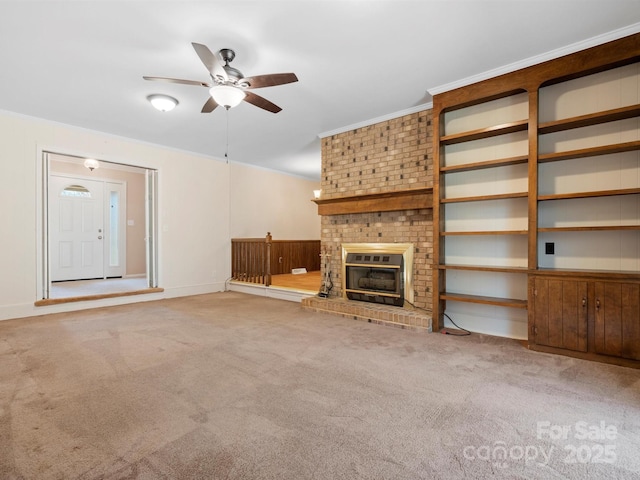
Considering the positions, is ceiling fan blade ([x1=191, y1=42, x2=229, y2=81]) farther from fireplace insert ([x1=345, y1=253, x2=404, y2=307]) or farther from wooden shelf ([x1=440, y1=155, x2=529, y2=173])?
fireplace insert ([x1=345, y1=253, x2=404, y2=307])

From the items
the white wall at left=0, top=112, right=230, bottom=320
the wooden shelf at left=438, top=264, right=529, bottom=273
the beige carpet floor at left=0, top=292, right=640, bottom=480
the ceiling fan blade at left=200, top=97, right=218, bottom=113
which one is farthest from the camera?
the white wall at left=0, top=112, right=230, bottom=320

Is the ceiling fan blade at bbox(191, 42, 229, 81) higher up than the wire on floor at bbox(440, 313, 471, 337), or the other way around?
the ceiling fan blade at bbox(191, 42, 229, 81)

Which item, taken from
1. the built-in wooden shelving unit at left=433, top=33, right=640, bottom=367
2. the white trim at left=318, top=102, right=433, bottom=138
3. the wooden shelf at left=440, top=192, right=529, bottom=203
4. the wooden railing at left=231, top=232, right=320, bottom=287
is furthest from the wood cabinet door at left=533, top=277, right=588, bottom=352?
the wooden railing at left=231, top=232, right=320, bottom=287

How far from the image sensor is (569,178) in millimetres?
3107

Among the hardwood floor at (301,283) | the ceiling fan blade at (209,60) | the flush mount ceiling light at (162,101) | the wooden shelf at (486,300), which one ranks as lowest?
the hardwood floor at (301,283)

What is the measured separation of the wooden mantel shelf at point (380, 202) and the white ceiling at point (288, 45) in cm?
112

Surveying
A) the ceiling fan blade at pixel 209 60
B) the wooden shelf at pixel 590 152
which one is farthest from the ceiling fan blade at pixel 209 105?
the wooden shelf at pixel 590 152

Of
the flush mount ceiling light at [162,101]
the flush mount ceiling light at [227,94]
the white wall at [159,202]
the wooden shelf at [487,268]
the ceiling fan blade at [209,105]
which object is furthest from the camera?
the white wall at [159,202]

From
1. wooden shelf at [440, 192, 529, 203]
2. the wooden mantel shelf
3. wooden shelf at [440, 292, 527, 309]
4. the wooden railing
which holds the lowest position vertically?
wooden shelf at [440, 292, 527, 309]

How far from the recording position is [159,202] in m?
5.75

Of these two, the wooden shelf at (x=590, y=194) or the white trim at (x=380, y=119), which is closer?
the wooden shelf at (x=590, y=194)

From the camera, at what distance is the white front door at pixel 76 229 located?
706 cm

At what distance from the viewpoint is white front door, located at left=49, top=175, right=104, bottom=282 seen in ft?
23.2

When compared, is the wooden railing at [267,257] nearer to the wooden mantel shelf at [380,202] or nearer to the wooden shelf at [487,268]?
the wooden mantel shelf at [380,202]
